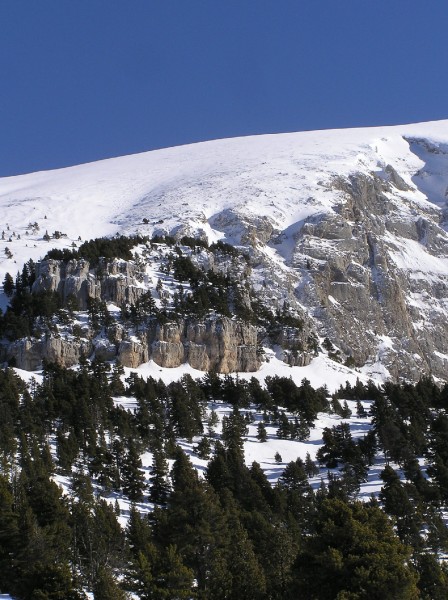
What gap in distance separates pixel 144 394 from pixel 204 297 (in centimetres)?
3925

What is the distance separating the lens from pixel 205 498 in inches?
1886

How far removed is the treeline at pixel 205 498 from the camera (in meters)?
32.2

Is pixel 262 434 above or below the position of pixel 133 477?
above

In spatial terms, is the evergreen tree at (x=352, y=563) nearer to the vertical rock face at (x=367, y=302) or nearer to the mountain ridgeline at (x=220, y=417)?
the mountain ridgeline at (x=220, y=417)

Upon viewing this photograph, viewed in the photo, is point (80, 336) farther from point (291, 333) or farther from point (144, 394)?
point (291, 333)

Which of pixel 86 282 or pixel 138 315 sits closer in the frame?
pixel 138 315

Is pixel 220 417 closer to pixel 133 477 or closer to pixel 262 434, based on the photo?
pixel 262 434

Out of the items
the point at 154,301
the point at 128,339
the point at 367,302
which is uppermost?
the point at 367,302

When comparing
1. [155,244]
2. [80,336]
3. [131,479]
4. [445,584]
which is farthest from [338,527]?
[155,244]

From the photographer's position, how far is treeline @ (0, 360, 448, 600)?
3222cm

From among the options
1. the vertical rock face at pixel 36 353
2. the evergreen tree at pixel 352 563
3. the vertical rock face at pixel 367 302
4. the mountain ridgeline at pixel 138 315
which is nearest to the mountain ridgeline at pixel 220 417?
the evergreen tree at pixel 352 563

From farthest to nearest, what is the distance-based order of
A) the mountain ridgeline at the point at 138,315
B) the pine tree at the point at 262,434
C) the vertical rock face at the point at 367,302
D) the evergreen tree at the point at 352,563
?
the vertical rock face at the point at 367,302, the mountain ridgeline at the point at 138,315, the pine tree at the point at 262,434, the evergreen tree at the point at 352,563

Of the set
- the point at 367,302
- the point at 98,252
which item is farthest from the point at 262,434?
the point at 367,302

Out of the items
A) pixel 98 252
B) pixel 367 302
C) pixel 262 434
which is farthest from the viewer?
pixel 367 302
